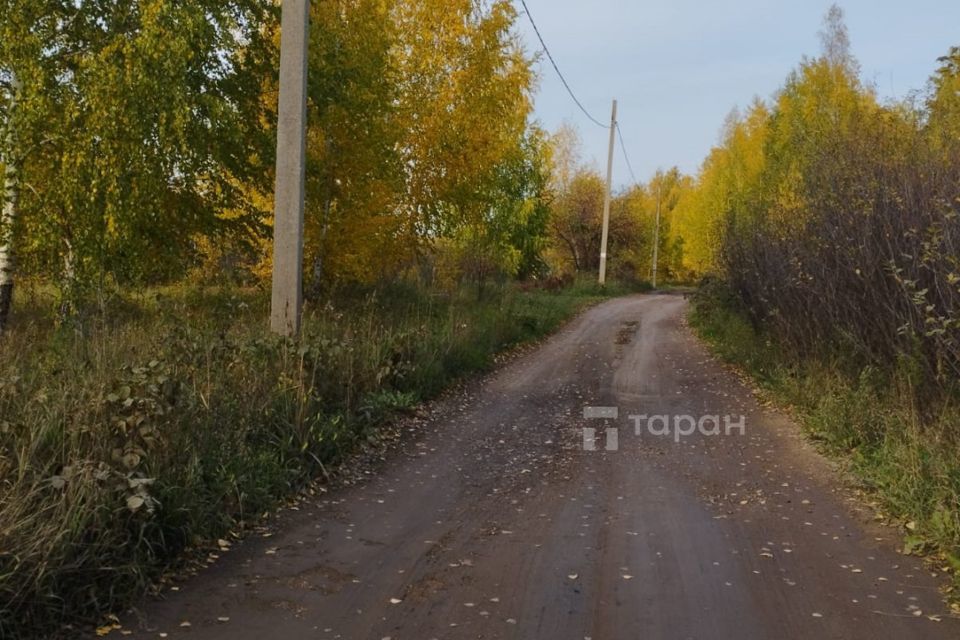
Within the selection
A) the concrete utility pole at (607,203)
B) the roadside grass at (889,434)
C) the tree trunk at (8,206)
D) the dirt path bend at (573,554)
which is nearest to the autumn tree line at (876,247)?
the roadside grass at (889,434)

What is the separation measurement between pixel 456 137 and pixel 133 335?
999 centimetres

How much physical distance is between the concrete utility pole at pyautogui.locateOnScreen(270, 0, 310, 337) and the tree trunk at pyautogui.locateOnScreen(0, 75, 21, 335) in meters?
3.58

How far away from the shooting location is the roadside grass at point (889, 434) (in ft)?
17.4

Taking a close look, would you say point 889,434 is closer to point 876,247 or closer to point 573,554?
point 876,247

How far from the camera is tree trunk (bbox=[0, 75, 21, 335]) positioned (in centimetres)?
954

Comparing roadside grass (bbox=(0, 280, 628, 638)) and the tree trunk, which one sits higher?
the tree trunk

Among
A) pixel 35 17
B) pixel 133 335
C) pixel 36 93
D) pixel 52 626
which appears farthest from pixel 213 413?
pixel 35 17

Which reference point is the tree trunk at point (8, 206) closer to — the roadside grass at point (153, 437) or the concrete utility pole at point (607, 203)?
the roadside grass at point (153, 437)

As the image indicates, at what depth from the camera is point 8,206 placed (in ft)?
33.9

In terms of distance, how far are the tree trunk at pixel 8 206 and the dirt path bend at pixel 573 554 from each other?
598cm

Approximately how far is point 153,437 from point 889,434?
595cm

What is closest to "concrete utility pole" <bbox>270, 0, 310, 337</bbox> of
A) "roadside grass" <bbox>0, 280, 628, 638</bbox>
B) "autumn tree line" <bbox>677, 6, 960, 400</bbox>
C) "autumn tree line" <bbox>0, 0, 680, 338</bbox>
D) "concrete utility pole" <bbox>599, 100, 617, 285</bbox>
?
"roadside grass" <bbox>0, 280, 628, 638</bbox>

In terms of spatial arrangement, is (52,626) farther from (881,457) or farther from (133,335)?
(881,457)

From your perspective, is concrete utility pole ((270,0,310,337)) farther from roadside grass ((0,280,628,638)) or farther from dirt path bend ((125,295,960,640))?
dirt path bend ((125,295,960,640))
